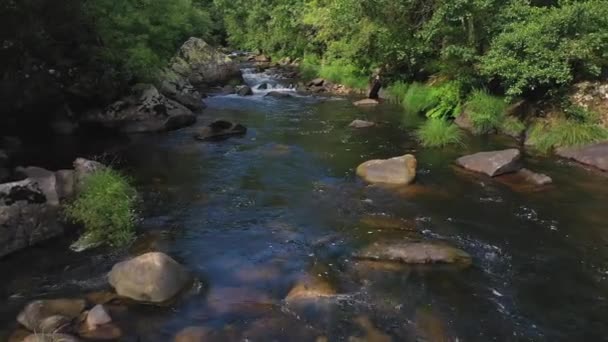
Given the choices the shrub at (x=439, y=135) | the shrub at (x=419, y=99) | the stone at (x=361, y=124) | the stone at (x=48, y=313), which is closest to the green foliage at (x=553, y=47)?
the shrub at (x=439, y=135)

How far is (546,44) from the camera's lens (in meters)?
15.8

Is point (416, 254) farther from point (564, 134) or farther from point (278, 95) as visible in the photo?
point (278, 95)

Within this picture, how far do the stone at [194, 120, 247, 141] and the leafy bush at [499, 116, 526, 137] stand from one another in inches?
347

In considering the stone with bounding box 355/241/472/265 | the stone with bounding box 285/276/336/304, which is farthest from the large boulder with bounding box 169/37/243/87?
the stone with bounding box 285/276/336/304

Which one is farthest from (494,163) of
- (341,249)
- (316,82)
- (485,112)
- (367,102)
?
(316,82)

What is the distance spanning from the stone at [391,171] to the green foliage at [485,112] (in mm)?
5669

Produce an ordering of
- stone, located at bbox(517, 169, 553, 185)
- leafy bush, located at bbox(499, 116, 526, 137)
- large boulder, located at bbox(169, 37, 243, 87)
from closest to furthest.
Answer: stone, located at bbox(517, 169, 553, 185)
leafy bush, located at bbox(499, 116, 526, 137)
large boulder, located at bbox(169, 37, 243, 87)

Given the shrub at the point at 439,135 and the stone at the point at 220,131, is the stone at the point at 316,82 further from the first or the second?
the shrub at the point at 439,135

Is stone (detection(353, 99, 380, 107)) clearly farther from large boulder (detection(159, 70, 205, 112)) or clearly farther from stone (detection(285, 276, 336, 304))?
stone (detection(285, 276, 336, 304))

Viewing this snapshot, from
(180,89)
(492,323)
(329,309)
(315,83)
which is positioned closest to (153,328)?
(329,309)

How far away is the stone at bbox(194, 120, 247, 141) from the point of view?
17.6 metres

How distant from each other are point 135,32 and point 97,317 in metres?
15.7

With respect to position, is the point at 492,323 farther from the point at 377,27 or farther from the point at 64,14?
the point at 377,27

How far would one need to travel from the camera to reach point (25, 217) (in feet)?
31.5
